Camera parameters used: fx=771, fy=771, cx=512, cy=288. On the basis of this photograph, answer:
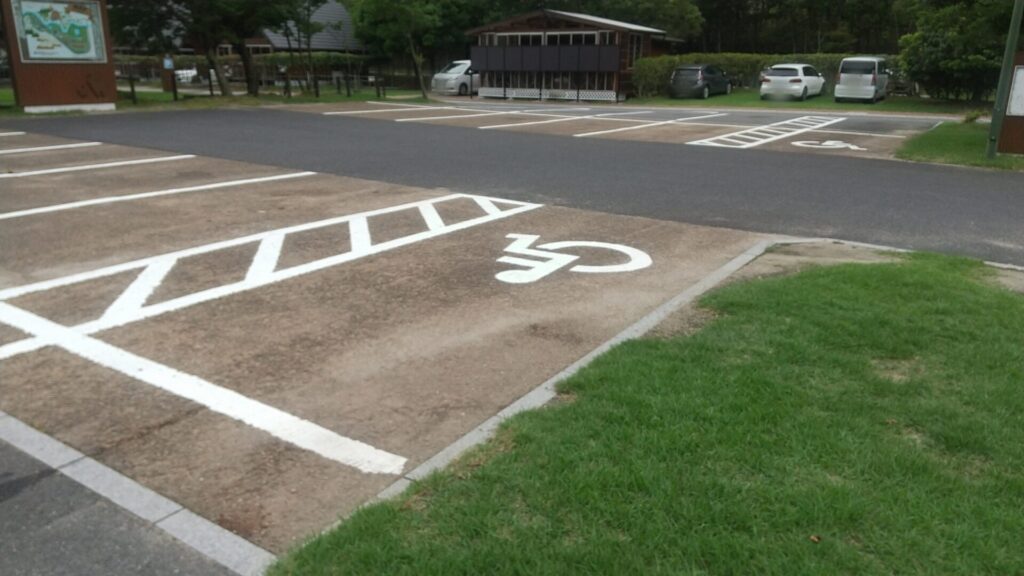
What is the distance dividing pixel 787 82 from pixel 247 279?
2956cm

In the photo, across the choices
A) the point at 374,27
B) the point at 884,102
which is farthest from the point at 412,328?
the point at 374,27

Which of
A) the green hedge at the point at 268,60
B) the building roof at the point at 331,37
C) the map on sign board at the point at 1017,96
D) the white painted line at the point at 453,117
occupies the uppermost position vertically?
the building roof at the point at 331,37

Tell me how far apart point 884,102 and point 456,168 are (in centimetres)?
2532

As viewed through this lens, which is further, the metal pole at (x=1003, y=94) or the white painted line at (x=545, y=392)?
the metal pole at (x=1003, y=94)

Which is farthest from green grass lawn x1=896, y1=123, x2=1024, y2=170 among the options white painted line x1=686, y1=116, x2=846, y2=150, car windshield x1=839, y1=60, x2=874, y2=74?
car windshield x1=839, y1=60, x2=874, y2=74

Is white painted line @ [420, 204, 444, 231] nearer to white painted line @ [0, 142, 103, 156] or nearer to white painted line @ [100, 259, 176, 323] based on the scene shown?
white painted line @ [100, 259, 176, 323]

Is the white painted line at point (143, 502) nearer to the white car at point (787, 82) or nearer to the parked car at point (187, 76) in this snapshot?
the white car at point (787, 82)

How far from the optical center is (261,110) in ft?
77.1

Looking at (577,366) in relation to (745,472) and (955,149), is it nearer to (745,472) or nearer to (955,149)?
(745,472)

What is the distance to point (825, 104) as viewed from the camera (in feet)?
101

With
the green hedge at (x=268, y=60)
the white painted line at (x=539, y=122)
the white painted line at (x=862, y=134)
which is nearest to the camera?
the white painted line at (x=862, y=134)

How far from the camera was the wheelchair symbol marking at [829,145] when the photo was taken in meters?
16.5

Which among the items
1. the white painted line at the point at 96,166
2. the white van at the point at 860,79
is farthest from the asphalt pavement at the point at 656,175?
the white van at the point at 860,79

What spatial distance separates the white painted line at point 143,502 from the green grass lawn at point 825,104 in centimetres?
2906
